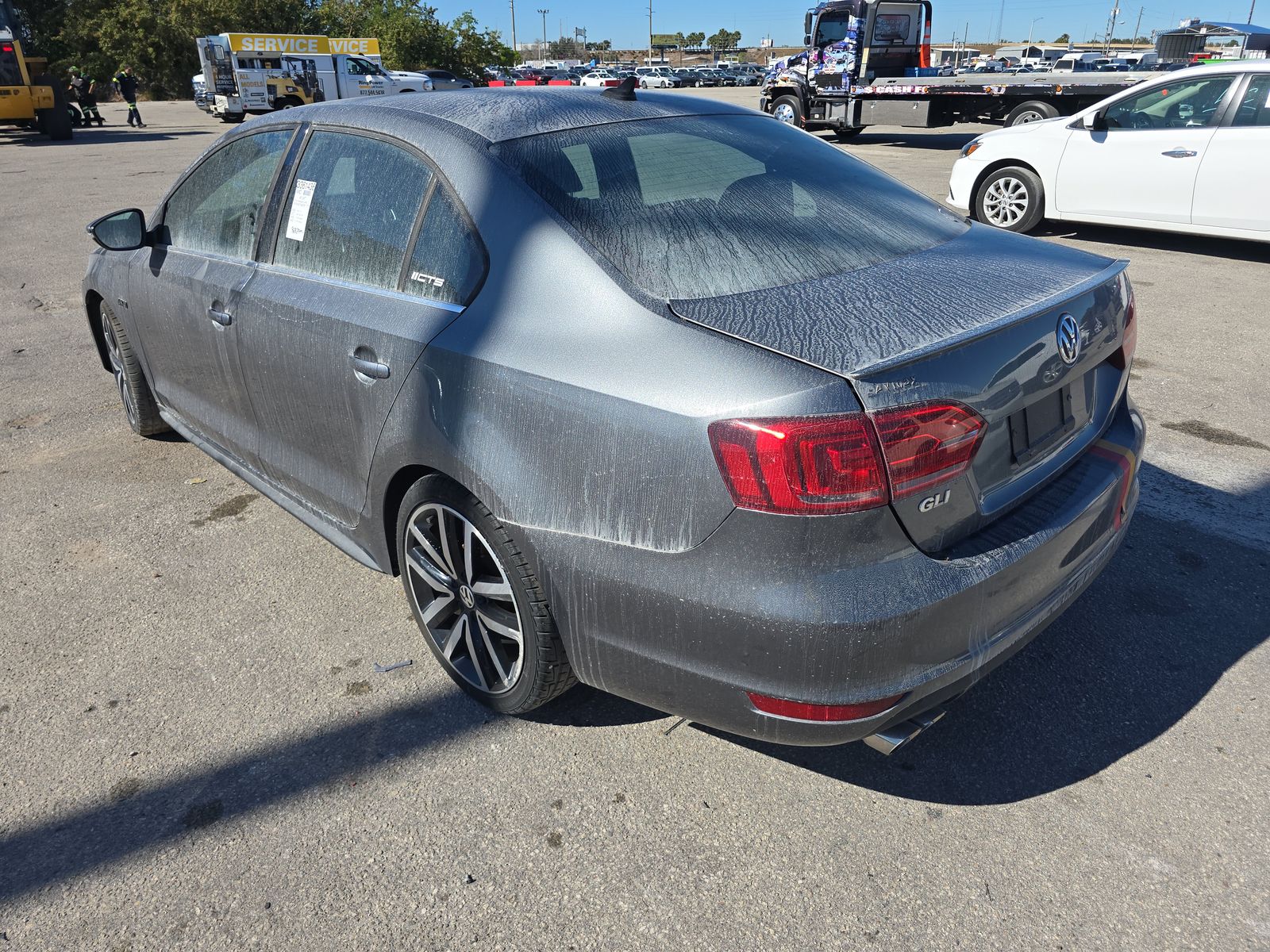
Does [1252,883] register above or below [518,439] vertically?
below

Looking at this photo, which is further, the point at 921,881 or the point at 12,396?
the point at 12,396

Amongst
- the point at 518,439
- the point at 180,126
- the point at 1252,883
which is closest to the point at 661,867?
the point at 518,439

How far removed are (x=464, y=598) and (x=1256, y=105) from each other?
8.27 meters

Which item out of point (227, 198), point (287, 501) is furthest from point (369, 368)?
point (227, 198)

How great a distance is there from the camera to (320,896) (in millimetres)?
2133

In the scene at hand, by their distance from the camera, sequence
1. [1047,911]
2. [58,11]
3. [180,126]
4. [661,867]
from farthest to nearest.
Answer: [58,11] → [180,126] → [661,867] → [1047,911]

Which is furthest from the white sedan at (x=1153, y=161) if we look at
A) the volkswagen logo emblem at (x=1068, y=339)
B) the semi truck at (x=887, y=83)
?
→ the volkswagen logo emblem at (x=1068, y=339)

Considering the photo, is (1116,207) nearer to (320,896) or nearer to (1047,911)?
(1047,911)

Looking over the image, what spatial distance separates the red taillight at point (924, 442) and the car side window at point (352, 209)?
1.51 meters

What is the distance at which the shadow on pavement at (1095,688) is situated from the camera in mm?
2471

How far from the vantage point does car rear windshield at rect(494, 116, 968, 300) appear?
2.28 m

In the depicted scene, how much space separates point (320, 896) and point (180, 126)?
31592mm

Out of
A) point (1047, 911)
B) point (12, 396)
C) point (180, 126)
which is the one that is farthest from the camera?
point (180, 126)

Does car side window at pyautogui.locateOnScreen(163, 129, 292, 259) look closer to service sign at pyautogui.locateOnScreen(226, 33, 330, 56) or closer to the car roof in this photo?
the car roof
